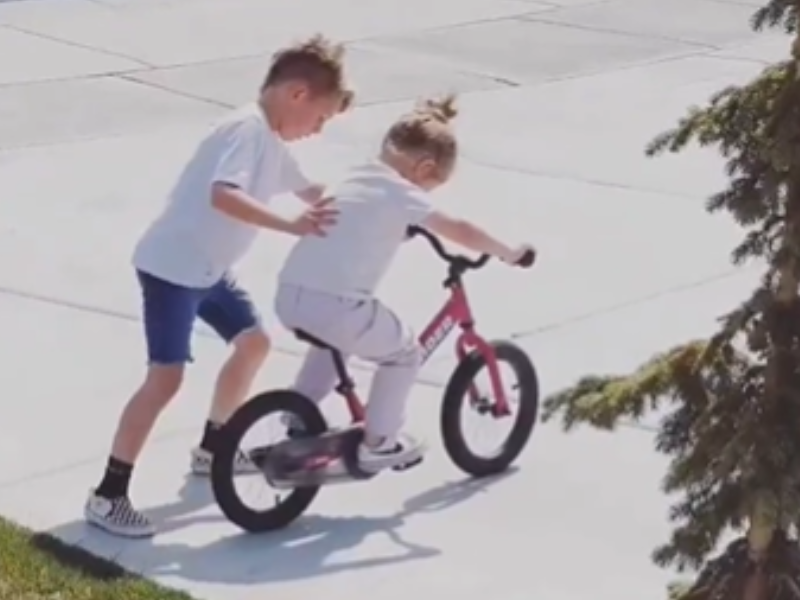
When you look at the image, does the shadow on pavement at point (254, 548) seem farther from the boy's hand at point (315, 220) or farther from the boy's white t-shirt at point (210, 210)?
the boy's hand at point (315, 220)

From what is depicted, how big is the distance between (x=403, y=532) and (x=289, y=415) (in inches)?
18.3

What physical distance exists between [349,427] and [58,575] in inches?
38.4

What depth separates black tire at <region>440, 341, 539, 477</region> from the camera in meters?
5.95

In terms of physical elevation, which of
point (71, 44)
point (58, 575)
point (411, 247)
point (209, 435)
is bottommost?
point (58, 575)

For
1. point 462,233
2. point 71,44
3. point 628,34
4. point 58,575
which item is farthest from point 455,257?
point 628,34

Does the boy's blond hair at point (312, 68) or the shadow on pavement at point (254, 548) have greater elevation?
the boy's blond hair at point (312, 68)

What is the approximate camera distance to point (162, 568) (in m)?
5.36

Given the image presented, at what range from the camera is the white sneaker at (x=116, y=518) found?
218 inches

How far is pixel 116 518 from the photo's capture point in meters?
5.54

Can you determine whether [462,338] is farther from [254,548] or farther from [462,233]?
[254,548]

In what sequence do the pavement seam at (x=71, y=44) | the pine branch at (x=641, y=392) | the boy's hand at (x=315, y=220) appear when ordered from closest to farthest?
the pine branch at (x=641, y=392) < the boy's hand at (x=315, y=220) < the pavement seam at (x=71, y=44)

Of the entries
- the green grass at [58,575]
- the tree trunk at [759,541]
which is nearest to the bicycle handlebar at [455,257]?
the green grass at [58,575]

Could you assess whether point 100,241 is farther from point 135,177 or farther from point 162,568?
point 162,568

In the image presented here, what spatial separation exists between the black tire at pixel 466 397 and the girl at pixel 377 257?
0.87 feet
